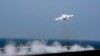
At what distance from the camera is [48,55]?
677 inches

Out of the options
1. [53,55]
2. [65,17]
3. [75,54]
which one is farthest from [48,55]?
[65,17]

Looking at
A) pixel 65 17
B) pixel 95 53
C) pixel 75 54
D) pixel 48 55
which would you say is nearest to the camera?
pixel 48 55

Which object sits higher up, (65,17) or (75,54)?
(65,17)

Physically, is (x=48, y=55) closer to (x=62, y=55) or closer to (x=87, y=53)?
(x=62, y=55)

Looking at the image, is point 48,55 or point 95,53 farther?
point 95,53

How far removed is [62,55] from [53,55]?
53 cm

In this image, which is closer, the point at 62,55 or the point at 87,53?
the point at 62,55

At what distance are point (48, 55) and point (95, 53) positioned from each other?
388cm

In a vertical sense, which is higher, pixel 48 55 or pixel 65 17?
pixel 65 17

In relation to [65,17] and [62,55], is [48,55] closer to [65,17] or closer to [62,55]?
[62,55]

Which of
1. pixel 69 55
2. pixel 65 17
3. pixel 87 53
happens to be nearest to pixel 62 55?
pixel 69 55

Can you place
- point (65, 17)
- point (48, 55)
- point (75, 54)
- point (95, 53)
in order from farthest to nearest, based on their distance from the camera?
point (65, 17) → point (95, 53) → point (75, 54) → point (48, 55)

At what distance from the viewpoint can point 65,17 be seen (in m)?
53.2

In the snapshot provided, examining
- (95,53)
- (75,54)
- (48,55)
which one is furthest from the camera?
(95,53)
